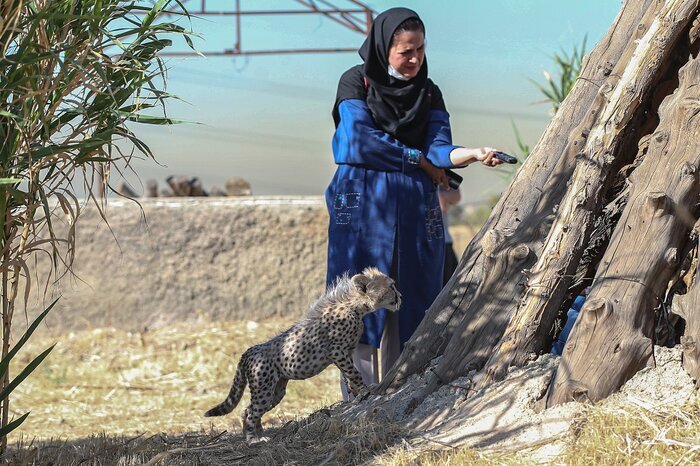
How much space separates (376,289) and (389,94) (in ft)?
3.99

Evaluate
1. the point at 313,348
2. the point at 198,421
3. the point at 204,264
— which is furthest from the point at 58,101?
the point at 204,264

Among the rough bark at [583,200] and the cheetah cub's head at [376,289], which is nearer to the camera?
the rough bark at [583,200]

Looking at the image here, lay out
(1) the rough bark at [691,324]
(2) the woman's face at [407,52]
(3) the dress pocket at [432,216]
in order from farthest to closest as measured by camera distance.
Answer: (3) the dress pocket at [432,216] < (2) the woman's face at [407,52] < (1) the rough bark at [691,324]

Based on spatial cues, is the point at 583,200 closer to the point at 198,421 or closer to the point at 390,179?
the point at 390,179

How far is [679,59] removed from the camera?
4191 mm

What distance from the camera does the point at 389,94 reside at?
16.4 ft

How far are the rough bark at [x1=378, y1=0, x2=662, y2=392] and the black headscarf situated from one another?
70 centimetres

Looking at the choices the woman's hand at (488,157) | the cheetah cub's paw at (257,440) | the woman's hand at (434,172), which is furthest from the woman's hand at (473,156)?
the cheetah cub's paw at (257,440)

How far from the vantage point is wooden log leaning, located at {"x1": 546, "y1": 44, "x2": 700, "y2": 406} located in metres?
3.58

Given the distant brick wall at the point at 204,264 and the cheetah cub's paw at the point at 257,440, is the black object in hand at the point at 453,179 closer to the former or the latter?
the cheetah cub's paw at the point at 257,440

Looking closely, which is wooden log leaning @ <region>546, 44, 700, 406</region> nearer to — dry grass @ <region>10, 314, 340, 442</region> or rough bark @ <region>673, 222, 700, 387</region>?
rough bark @ <region>673, 222, 700, 387</region>

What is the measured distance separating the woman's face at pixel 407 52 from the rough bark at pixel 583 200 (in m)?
1.17

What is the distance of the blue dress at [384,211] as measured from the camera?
16.2ft

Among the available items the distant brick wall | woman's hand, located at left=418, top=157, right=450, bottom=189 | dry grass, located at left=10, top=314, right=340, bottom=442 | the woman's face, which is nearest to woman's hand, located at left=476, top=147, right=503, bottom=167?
woman's hand, located at left=418, top=157, right=450, bottom=189
